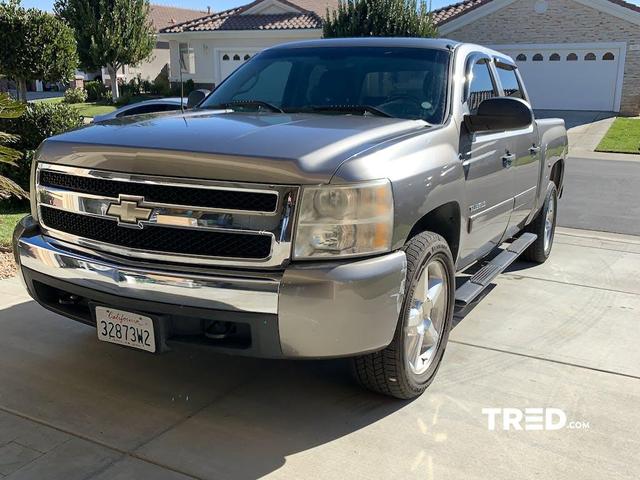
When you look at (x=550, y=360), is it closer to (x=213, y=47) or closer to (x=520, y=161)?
(x=520, y=161)

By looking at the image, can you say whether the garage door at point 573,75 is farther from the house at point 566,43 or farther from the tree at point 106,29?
the tree at point 106,29

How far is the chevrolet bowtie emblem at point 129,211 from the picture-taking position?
305 cm

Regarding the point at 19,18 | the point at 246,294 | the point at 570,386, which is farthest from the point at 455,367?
the point at 19,18

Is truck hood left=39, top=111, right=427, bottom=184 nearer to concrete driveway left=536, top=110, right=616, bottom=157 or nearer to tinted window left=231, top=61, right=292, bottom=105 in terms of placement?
tinted window left=231, top=61, right=292, bottom=105

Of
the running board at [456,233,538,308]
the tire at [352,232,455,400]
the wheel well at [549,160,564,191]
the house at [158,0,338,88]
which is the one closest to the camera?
the tire at [352,232,455,400]

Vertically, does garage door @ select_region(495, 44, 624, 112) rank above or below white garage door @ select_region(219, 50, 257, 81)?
below

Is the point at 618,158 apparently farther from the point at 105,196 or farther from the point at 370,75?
the point at 105,196

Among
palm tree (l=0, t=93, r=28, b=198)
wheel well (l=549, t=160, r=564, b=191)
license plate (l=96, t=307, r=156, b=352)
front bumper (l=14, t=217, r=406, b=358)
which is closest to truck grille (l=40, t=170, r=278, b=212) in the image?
front bumper (l=14, t=217, r=406, b=358)

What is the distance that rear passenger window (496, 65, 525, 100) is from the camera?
5.37 metres

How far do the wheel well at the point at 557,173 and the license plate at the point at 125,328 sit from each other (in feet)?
15.8

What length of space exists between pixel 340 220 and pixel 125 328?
1.16 metres

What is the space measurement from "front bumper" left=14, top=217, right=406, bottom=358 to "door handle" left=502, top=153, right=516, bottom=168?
1832 mm

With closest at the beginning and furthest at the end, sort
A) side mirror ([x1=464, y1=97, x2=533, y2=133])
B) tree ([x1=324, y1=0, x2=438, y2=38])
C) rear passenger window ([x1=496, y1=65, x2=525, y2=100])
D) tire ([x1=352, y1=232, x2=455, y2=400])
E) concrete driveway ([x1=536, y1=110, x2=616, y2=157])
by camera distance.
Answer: tire ([x1=352, y1=232, x2=455, y2=400]) → side mirror ([x1=464, y1=97, x2=533, y2=133]) → rear passenger window ([x1=496, y1=65, x2=525, y2=100]) → concrete driveway ([x1=536, y1=110, x2=616, y2=157]) → tree ([x1=324, y1=0, x2=438, y2=38])

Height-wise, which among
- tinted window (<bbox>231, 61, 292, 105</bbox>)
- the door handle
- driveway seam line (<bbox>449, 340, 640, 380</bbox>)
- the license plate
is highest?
tinted window (<bbox>231, 61, 292, 105</bbox>)
